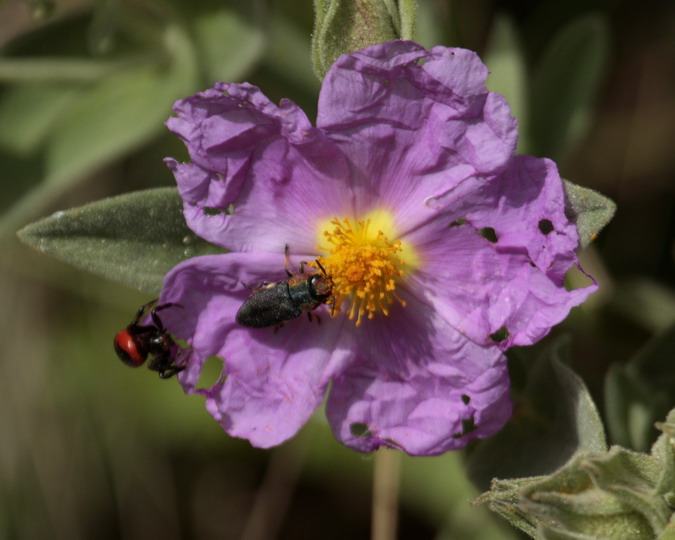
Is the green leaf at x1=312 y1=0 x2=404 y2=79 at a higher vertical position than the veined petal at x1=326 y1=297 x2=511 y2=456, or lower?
higher

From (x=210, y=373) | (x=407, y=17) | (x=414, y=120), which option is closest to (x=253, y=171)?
(x=414, y=120)

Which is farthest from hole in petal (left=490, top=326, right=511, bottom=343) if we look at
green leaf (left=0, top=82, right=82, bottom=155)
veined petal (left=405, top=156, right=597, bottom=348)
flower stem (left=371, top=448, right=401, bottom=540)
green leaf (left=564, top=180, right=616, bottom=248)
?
green leaf (left=0, top=82, right=82, bottom=155)

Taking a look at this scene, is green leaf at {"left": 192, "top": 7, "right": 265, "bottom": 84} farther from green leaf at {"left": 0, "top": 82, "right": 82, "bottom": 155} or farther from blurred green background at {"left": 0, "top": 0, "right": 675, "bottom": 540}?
green leaf at {"left": 0, "top": 82, "right": 82, "bottom": 155}

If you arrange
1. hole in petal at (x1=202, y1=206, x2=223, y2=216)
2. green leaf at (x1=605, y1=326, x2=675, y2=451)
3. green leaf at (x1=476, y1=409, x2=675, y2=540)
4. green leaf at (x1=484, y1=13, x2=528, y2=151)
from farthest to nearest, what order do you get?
green leaf at (x1=484, y1=13, x2=528, y2=151), green leaf at (x1=605, y1=326, x2=675, y2=451), hole in petal at (x1=202, y1=206, x2=223, y2=216), green leaf at (x1=476, y1=409, x2=675, y2=540)

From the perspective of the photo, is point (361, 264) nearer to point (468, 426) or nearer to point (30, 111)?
point (468, 426)

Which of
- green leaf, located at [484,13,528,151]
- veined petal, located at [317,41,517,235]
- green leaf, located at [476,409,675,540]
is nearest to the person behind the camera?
green leaf, located at [476,409,675,540]

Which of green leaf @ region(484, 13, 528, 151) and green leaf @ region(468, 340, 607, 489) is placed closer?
green leaf @ region(468, 340, 607, 489)

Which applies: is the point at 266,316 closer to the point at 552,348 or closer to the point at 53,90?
the point at 552,348
